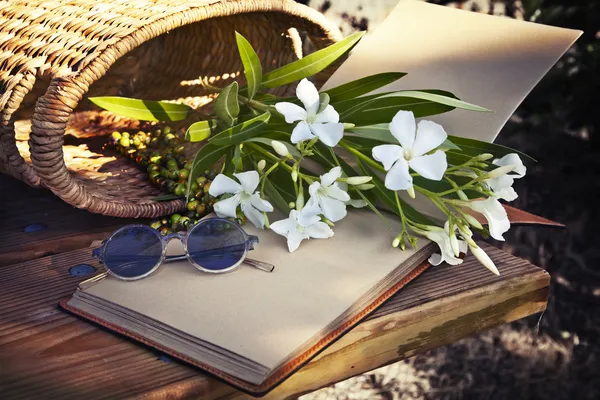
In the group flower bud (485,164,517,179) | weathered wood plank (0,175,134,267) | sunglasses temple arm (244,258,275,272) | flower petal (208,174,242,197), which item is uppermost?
flower bud (485,164,517,179)

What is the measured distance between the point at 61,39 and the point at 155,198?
0.27 m

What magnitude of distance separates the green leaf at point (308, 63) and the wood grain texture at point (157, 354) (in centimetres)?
35

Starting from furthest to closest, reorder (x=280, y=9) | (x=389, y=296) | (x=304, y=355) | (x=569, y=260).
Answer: (x=569, y=260)
(x=280, y=9)
(x=389, y=296)
(x=304, y=355)

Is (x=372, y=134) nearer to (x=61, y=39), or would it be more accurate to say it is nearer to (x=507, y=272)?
(x=507, y=272)

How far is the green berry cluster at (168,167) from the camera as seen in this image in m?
1.03

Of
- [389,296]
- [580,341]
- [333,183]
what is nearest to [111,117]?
[333,183]

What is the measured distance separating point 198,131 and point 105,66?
0.50 ft

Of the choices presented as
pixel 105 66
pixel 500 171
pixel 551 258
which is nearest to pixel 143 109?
pixel 105 66

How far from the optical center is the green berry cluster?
3.37 feet

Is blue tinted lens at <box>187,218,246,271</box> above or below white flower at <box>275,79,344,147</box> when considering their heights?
below

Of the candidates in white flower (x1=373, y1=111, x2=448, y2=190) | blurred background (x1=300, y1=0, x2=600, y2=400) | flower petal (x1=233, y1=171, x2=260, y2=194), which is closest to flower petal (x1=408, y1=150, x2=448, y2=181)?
white flower (x1=373, y1=111, x2=448, y2=190)

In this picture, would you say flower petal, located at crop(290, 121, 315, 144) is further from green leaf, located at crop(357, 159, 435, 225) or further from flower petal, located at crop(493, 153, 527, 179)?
flower petal, located at crop(493, 153, 527, 179)

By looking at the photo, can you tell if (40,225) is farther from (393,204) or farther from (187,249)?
(393,204)

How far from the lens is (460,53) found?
1070 mm
